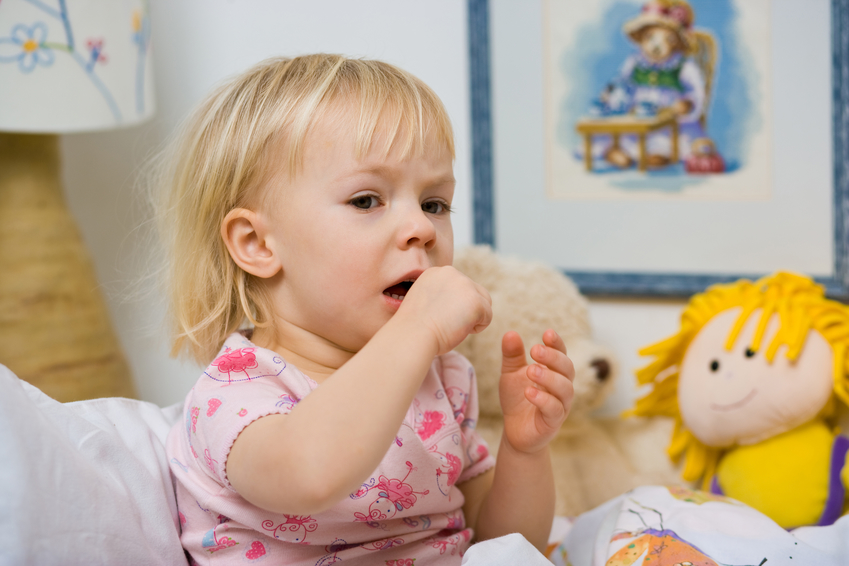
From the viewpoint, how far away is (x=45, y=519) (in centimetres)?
52

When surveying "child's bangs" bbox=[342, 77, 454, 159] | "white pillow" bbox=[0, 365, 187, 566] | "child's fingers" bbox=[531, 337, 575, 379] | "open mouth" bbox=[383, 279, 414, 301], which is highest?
"child's bangs" bbox=[342, 77, 454, 159]

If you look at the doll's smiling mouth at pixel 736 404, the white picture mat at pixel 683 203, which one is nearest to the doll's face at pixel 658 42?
the white picture mat at pixel 683 203

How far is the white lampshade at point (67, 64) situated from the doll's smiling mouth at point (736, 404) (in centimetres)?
91

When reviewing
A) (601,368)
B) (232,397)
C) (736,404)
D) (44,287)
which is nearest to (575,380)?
(601,368)

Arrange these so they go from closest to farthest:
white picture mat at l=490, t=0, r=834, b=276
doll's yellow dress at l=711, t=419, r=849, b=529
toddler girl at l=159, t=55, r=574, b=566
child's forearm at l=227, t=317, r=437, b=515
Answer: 1. child's forearm at l=227, t=317, r=437, b=515
2. toddler girl at l=159, t=55, r=574, b=566
3. doll's yellow dress at l=711, t=419, r=849, b=529
4. white picture mat at l=490, t=0, r=834, b=276

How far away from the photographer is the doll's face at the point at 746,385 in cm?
84

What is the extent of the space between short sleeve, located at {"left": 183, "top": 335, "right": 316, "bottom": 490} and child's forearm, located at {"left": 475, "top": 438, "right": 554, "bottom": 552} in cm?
24

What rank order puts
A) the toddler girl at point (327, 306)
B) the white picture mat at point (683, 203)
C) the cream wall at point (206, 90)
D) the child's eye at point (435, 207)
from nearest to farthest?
the toddler girl at point (327, 306) < the child's eye at point (435, 207) < the white picture mat at point (683, 203) < the cream wall at point (206, 90)

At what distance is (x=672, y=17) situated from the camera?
43.7 inches

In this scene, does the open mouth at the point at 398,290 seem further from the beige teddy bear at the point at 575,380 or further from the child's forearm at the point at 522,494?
the beige teddy bear at the point at 575,380

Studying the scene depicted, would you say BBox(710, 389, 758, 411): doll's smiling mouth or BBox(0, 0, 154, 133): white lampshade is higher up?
BBox(0, 0, 154, 133): white lampshade

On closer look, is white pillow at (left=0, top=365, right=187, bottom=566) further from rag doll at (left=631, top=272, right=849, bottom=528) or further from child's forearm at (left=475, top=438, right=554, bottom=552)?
rag doll at (left=631, top=272, right=849, bottom=528)

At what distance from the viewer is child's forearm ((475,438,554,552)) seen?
2.50ft

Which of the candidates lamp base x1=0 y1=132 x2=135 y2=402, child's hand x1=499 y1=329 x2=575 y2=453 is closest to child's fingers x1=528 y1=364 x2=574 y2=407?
child's hand x1=499 y1=329 x2=575 y2=453
